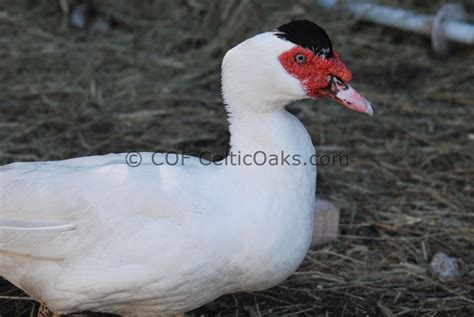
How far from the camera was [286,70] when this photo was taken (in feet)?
9.45

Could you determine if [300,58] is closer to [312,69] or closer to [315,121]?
[312,69]

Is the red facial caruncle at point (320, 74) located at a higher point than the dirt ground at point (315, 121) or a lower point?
higher

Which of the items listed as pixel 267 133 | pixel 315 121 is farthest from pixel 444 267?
pixel 315 121

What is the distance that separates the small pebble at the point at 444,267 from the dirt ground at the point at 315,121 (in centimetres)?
3

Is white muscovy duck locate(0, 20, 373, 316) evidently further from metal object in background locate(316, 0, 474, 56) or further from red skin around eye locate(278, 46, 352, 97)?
metal object in background locate(316, 0, 474, 56)

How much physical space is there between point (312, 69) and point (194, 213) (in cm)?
67

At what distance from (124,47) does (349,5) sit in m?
1.91

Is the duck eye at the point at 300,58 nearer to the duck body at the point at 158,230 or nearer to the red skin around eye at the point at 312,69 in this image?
the red skin around eye at the point at 312,69

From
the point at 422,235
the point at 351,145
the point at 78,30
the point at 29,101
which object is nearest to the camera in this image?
the point at 422,235

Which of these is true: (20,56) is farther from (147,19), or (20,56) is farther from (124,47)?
(147,19)

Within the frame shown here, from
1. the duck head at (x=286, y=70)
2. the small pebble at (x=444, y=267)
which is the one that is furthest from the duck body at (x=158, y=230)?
the small pebble at (x=444, y=267)

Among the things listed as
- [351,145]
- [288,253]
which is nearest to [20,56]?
[351,145]

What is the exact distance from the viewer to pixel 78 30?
645 centimetres

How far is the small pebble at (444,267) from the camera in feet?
12.4
